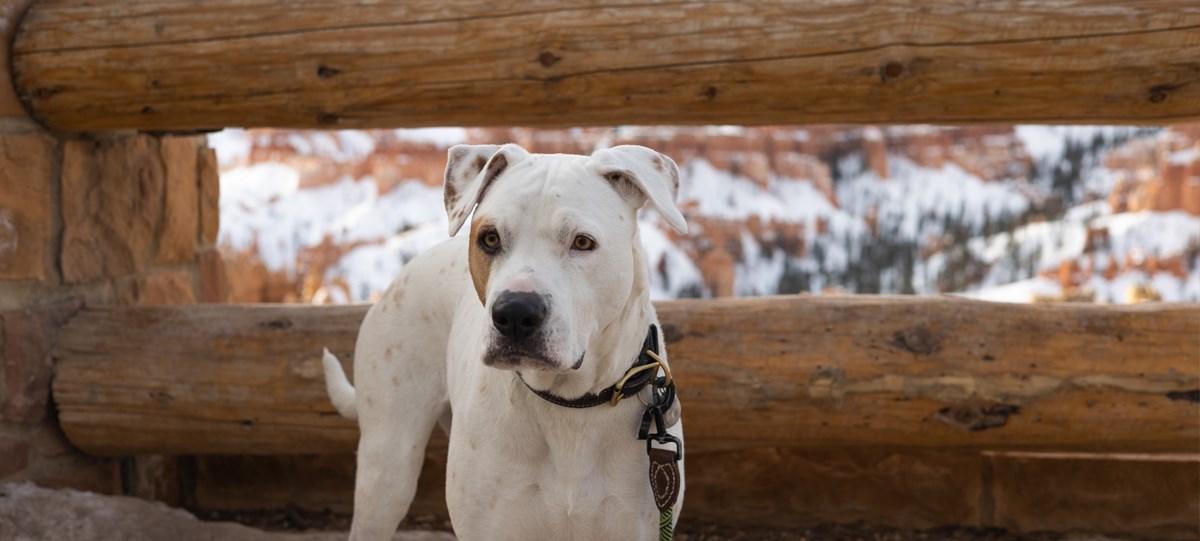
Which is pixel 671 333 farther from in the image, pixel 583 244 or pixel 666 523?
pixel 583 244

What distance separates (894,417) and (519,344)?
1.87 m

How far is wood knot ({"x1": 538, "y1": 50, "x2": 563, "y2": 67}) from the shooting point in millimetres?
3021

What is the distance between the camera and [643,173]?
6.48ft

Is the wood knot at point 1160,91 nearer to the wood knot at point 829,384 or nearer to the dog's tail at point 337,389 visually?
the wood knot at point 829,384

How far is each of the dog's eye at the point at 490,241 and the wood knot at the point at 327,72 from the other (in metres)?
1.48

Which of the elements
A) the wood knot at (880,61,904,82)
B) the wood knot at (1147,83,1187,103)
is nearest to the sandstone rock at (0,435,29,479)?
the wood knot at (880,61,904,82)

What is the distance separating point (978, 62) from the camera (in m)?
2.93

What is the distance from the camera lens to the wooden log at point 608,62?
2912mm

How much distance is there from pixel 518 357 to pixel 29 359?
7.82ft

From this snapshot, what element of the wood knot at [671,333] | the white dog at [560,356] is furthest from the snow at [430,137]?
the white dog at [560,356]

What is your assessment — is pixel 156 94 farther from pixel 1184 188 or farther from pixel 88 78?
pixel 1184 188

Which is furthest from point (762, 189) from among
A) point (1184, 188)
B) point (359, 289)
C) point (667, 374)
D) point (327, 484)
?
point (667, 374)

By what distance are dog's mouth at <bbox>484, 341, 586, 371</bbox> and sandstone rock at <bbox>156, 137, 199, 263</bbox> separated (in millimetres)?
2692

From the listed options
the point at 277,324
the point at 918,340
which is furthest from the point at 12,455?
the point at 918,340
